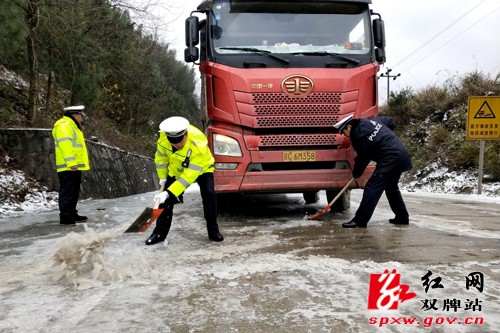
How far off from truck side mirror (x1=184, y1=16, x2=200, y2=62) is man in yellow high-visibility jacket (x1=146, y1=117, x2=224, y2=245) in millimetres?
1787

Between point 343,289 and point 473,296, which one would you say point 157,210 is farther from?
point 473,296

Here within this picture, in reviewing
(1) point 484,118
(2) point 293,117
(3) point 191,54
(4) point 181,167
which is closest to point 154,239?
(4) point 181,167

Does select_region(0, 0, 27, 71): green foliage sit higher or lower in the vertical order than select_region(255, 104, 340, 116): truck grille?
higher

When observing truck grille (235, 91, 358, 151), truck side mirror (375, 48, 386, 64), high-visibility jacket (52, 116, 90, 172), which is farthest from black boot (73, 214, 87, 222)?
truck side mirror (375, 48, 386, 64)

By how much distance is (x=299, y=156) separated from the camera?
5723 mm

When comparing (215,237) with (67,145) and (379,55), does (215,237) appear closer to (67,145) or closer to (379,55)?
(67,145)

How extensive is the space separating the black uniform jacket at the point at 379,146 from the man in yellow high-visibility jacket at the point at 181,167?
1855 millimetres

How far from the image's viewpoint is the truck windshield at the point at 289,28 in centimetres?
587

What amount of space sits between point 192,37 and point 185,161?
2325mm

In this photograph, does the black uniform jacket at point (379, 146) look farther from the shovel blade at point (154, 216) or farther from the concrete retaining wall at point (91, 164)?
the concrete retaining wall at point (91, 164)

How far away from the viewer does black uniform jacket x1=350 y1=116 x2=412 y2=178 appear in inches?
212

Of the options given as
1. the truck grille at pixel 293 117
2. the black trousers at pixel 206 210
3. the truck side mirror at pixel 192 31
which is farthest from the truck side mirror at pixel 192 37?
the black trousers at pixel 206 210

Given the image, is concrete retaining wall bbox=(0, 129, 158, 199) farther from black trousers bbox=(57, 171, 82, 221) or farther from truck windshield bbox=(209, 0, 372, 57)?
truck windshield bbox=(209, 0, 372, 57)

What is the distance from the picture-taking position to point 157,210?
13.5 ft
